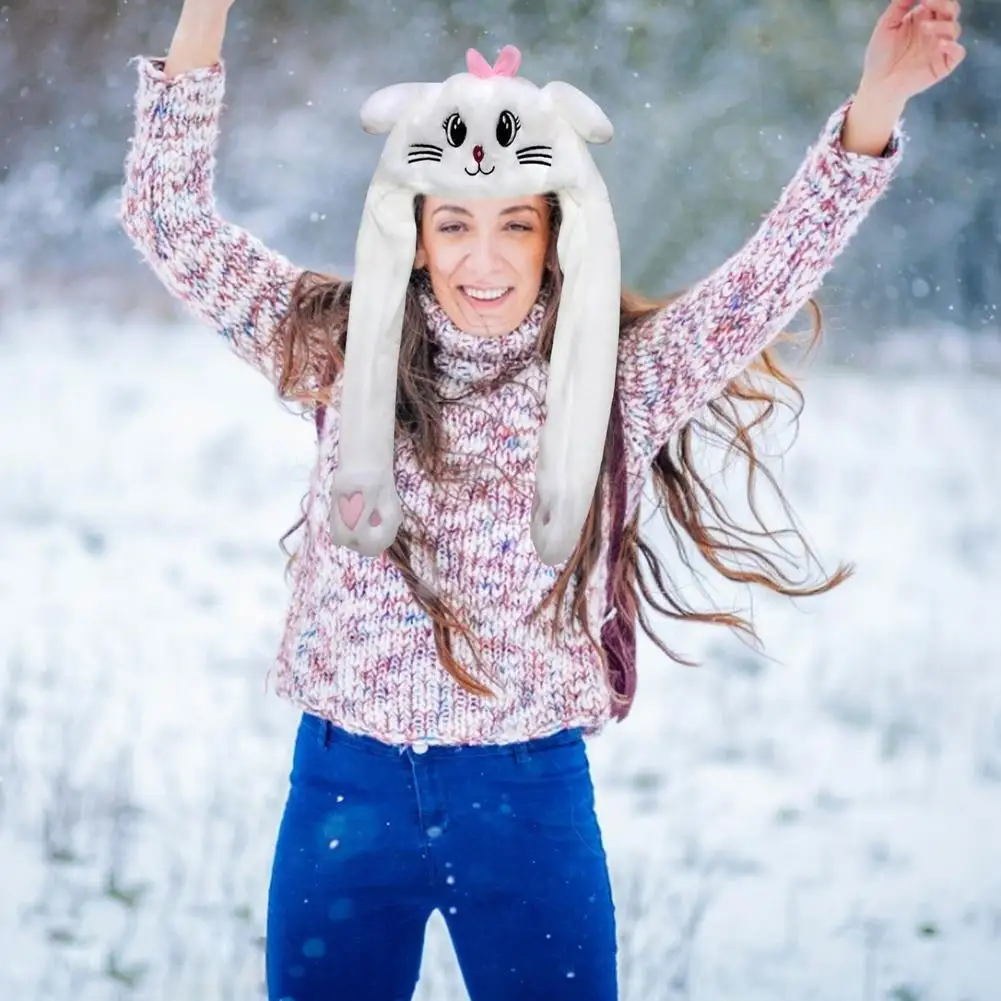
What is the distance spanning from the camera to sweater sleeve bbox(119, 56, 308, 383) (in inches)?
45.0

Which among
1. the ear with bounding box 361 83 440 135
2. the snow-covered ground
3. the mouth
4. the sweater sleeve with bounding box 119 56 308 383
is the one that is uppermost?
the ear with bounding box 361 83 440 135

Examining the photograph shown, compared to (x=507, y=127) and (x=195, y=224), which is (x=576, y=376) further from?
(x=195, y=224)

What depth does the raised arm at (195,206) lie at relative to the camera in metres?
1.13

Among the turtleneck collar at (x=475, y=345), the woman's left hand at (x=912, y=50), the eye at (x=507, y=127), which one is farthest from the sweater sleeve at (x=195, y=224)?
the woman's left hand at (x=912, y=50)

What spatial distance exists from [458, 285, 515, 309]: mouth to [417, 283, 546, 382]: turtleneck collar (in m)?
0.04

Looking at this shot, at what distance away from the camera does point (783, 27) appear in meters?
4.22

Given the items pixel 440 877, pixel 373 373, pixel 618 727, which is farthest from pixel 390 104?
pixel 618 727

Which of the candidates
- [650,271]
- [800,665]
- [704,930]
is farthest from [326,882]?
[650,271]

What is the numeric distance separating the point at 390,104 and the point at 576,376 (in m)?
0.24

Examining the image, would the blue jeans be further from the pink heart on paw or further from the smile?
the smile

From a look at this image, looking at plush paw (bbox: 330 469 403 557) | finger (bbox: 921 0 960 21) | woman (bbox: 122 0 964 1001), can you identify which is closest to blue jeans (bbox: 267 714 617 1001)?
woman (bbox: 122 0 964 1001)

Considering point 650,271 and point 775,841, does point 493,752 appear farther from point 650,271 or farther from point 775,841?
point 650,271

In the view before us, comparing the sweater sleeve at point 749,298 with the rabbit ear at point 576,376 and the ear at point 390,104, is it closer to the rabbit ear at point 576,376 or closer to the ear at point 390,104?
the rabbit ear at point 576,376

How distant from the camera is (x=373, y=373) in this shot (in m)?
1.08
